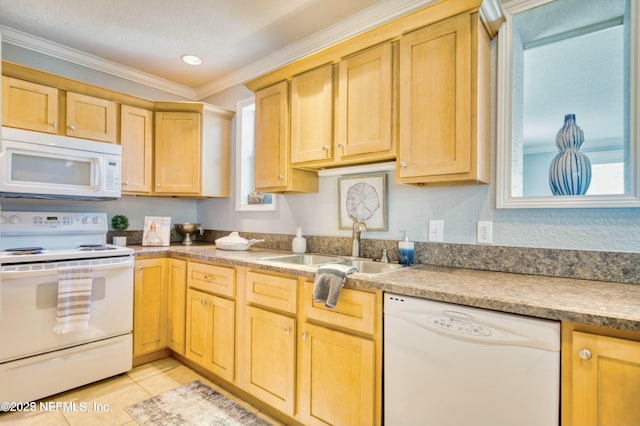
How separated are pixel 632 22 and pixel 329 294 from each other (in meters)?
1.77

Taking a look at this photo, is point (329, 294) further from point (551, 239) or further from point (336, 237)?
point (551, 239)

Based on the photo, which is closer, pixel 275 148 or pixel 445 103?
pixel 445 103

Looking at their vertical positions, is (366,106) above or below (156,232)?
above

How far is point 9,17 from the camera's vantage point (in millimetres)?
2293

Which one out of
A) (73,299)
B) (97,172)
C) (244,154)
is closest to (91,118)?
(97,172)

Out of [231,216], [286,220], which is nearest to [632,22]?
[286,220]

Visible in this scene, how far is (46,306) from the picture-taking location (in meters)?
2.03

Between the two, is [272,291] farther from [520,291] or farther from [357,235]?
[520,291]

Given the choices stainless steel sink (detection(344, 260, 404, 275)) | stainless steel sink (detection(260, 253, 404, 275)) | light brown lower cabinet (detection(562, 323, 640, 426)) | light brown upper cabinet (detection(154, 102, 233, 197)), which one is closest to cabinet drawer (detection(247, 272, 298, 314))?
stainless steel sink (detection(260, 253, 404, 275))

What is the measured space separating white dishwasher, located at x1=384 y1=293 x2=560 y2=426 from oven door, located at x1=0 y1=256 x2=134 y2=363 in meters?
1.95

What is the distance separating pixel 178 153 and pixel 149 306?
1.36m

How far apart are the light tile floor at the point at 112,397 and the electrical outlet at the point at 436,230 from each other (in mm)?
1388

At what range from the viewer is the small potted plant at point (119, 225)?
286 centimetres

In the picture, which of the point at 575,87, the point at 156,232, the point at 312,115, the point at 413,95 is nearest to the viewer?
the point at 413,95
